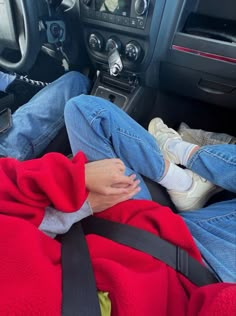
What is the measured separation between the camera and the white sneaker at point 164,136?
0.78 metres

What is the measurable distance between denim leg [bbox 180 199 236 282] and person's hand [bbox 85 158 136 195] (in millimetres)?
170

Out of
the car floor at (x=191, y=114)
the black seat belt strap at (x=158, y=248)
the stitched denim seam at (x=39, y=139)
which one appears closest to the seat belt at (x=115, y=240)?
the black seat belt strap at (x=158, y=248)

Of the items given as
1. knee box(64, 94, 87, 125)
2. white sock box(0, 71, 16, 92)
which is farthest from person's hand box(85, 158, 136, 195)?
white sock box(0, 71, 16, 92)

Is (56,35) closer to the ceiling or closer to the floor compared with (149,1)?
closer to the floor

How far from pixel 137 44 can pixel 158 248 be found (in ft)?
1.60

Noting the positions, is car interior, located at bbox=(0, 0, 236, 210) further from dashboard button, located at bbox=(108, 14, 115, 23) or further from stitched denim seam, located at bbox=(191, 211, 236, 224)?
stitched denim seam, located at bbox=(191, 211, 236, 224)

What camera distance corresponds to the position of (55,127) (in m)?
0.89

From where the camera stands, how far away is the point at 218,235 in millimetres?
625

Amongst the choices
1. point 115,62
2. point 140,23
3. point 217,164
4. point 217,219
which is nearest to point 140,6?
point 140,23

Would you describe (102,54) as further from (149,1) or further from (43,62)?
(43,62)

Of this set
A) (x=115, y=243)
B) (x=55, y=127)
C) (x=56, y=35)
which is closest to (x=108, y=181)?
(x=115, y=243)

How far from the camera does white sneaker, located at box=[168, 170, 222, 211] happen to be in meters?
0.73

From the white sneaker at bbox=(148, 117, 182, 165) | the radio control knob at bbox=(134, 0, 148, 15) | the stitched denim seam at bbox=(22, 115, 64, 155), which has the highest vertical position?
the radio control knob at bbox=(134, 0, 148, 15)

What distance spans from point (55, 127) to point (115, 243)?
462 millimetres
